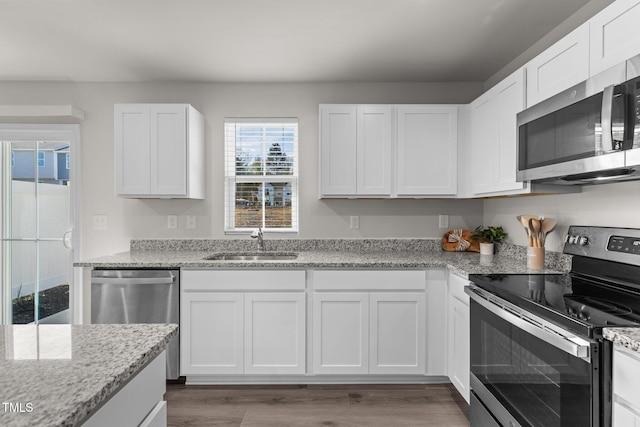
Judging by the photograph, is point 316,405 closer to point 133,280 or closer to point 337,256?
point 337,256

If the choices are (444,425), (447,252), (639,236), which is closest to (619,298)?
(639,236)

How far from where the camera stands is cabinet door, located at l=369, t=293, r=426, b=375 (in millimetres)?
2709

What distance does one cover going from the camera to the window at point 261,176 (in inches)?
137

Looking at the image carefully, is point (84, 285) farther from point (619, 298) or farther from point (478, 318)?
point (619, 298)

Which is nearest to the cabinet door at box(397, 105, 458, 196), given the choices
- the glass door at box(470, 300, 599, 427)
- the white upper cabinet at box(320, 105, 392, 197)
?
the white upper cabinet at box(320, 105, 392, 197)

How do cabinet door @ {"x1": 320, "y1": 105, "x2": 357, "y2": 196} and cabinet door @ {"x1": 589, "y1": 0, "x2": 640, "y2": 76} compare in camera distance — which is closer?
cabinet door @ {"x1": 589, "y1": 0, "x2": 640, "y2": 76}

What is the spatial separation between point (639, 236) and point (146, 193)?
315 centimetres

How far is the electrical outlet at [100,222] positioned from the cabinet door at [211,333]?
133 centimetres

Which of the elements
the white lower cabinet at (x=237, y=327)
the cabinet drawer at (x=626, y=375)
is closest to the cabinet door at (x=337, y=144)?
the white lower cabinet at (x=237, y=327)

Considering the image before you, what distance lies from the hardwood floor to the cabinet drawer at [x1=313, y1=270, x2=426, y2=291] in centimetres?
73

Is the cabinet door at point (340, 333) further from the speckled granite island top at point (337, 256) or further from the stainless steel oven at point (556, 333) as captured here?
the stainless steel oven at point (556, 333)

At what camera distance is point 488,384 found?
189 cm

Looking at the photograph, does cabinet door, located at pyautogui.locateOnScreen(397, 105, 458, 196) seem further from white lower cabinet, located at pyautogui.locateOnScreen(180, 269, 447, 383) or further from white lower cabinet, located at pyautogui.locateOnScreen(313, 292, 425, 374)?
white lower cabinet, located at pyautogui.locateOnScreen(313, 292, 425, 374)

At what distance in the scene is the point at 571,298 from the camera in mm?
1637
